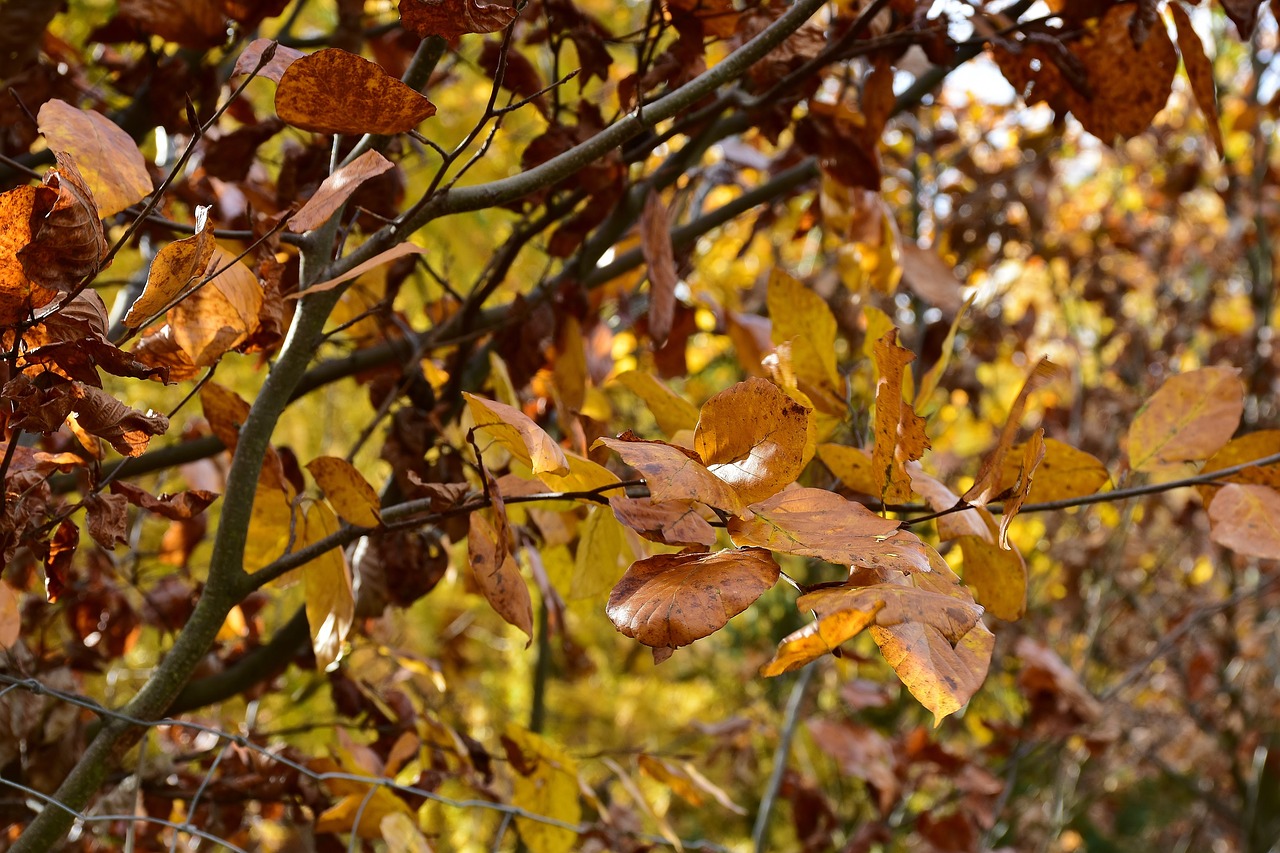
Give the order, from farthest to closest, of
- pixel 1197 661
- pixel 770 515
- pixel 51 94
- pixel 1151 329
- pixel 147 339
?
pixel 1151 329, pixel 1197 661, pixel 51 94, pixel 147 339, pixel 770 515

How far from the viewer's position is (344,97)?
0.57 metres

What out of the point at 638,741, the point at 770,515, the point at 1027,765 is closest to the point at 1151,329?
the point at 1027,765

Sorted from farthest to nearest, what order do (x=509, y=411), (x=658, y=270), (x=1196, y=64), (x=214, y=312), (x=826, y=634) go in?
(x=658, y=270) → (x=1196, y=64) → (x=214, y=312) → (x=509, y=411) → (x=826, y=634)

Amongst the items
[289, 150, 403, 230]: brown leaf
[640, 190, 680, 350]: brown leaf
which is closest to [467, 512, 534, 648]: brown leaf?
[289, 150, 403, 230]: brown leaf

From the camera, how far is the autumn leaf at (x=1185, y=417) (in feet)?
2.42

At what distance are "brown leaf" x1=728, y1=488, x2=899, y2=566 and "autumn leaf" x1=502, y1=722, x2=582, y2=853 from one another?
2.09ft

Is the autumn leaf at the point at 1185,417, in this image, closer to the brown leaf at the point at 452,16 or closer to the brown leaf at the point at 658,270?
the brown leaf at the point at 658,270

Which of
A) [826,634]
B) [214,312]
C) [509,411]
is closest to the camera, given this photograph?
[826,634]

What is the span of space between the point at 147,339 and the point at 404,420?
0.36 m

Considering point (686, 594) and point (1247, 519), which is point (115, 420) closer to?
point (686, 594)

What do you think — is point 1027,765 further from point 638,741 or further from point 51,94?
point 638,741

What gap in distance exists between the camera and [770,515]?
0.51 m

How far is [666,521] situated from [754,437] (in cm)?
7

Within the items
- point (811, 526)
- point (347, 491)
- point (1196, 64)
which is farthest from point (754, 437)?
point (1196, 64)
